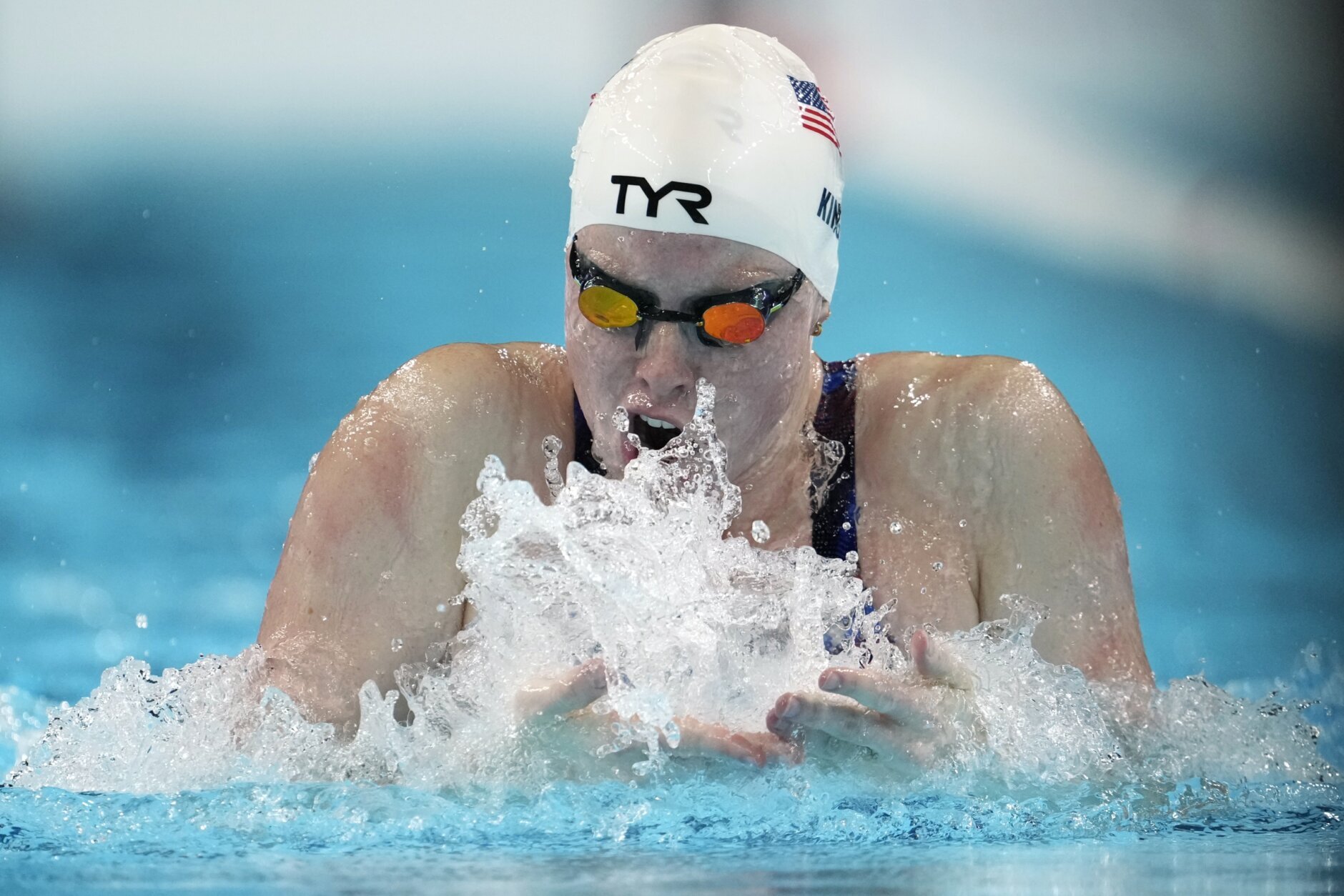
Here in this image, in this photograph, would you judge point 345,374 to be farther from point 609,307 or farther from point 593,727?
point 593,727

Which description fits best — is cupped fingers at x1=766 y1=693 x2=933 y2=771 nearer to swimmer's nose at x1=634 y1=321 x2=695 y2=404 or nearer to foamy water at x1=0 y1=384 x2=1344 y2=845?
foamy water at x1=0 y1=384 x2=1344 y2=845

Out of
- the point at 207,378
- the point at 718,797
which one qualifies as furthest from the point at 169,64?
the point at 718,797

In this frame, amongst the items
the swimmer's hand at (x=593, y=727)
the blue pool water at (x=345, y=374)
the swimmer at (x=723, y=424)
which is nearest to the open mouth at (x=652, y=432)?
the swimmer at (x=723, y=424)

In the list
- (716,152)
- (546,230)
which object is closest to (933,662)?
(716,152)

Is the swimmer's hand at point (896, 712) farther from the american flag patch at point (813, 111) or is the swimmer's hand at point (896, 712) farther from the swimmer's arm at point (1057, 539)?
the american flag patch at point (813, 111)

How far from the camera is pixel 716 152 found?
6.67 feet

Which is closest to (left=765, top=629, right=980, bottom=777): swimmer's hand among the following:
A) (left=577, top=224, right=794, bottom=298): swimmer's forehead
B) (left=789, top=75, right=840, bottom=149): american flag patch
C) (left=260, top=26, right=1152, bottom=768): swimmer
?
(left=260, top=26, right=1152, bottom=768): swimmer

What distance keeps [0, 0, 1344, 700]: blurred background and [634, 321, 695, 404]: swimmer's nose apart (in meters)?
2.57

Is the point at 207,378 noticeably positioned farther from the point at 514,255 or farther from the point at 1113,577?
the point at 1113,577

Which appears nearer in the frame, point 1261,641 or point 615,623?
point 615,623

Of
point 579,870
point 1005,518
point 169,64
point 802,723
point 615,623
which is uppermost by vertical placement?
point 169,64

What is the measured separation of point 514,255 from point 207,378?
105 centimetres

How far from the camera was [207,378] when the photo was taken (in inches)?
184

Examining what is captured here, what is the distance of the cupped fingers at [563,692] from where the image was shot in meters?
1.57
